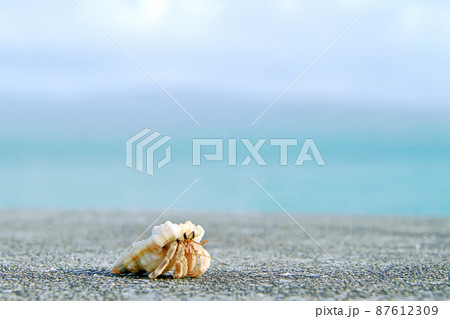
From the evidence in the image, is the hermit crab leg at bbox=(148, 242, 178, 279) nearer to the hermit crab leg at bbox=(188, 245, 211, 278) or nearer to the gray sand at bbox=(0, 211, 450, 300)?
the gray sand at bbox=(0, 211, 450, 300)

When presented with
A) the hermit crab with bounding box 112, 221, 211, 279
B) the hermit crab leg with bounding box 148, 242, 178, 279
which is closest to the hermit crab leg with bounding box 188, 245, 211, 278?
the hermit crab with bounding box 112, 221, 211, 279

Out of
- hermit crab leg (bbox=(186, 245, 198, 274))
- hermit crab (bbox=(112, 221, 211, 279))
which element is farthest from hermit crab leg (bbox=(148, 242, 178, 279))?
hermit crab leg (bbox=(186, 245, 198, 274))

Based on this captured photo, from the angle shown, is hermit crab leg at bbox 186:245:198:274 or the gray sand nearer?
the gray sand

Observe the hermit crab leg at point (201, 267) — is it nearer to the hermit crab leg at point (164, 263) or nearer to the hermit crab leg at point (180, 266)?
the hermit crab leg at point (180, 266)

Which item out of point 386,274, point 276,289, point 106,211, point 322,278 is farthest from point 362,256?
point 106,211

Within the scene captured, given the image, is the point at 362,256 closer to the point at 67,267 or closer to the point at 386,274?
the point at 386,274
